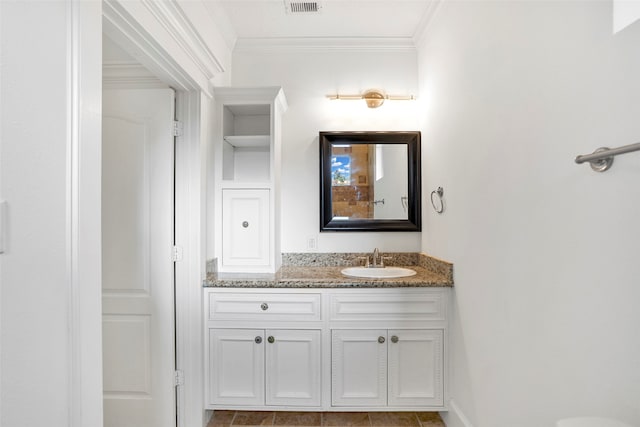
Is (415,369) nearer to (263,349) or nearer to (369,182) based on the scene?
(263,349)

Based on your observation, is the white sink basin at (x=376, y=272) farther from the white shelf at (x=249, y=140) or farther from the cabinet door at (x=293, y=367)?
the white shelf at (x=249, y=140)

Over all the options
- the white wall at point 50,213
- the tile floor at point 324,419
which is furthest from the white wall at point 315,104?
the white wall at point 50,213

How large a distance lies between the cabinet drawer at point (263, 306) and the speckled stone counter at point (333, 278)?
0.23 feet

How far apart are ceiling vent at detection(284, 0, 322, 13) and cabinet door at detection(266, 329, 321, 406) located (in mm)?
2061

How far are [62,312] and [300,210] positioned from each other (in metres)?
1.87

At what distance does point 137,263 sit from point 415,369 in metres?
1.75

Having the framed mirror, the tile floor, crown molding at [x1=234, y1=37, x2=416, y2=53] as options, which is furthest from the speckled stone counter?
crown molding at [x1=234, y1=37, x2=416, y2=53]

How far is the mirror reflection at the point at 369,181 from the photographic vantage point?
8.76ft

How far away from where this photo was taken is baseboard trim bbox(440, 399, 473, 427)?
6.06 feet

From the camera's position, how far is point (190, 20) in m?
1.72

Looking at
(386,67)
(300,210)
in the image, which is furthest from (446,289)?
(386,67)

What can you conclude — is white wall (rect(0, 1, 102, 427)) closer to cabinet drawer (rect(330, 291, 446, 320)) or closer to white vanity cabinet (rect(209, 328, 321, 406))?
white vanity cabinet (rect(209, 328, 321, 406))

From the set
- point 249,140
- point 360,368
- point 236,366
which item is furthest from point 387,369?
point 249,140

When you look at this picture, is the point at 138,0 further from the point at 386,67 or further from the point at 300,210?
the point at 386,67
